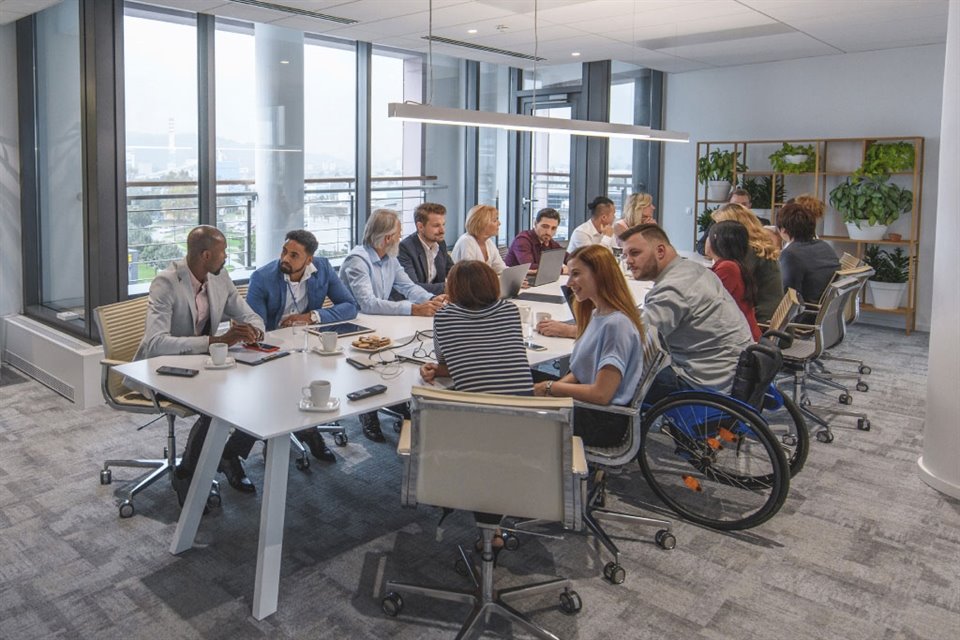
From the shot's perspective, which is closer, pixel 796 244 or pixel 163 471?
pixel 163 471

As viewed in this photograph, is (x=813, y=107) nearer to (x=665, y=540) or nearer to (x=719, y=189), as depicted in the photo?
(x=719, y=189)

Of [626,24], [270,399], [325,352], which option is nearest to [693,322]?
[325,352]

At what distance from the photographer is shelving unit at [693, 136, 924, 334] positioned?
7.55m

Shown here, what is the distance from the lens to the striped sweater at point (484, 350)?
9.59 ft

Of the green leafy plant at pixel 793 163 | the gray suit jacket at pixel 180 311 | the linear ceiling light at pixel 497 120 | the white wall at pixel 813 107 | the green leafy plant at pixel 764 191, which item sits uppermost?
the white wall at pixel 813 107

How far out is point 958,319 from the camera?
3807 millimetres

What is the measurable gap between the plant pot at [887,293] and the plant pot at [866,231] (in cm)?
42

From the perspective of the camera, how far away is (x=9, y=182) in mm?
5898

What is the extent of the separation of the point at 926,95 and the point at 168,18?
6.41 metres

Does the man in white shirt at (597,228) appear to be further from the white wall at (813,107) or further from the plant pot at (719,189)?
the white wall at (813,107)

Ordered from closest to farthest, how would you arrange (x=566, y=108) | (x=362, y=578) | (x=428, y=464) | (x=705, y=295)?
1. (x=428, y=464)
2. (x=362, y=578)
3. (x=705, y=295)
4. (x=566, y=108)

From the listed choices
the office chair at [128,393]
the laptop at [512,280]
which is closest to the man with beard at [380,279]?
the laptop at [512,280]

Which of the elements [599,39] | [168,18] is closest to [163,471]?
[168,18]

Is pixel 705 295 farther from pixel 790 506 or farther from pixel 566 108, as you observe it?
pixel 566 108
